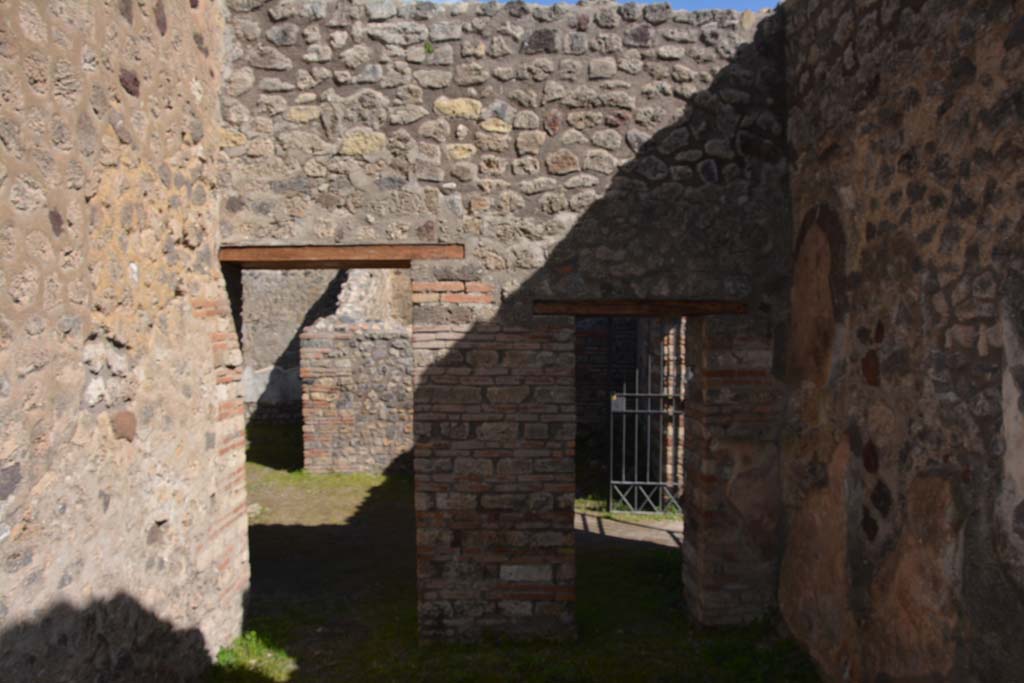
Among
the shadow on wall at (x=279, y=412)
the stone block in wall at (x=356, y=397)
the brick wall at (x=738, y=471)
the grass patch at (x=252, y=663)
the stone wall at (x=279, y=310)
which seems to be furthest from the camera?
the stone wall at (x=279, y=310)

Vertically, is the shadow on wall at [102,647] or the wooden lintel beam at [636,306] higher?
the wooden lintel beam at [636,306]

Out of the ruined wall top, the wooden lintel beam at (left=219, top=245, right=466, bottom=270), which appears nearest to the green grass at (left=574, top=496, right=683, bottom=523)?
the ruined wall top

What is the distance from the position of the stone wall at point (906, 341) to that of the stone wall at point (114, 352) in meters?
3.52

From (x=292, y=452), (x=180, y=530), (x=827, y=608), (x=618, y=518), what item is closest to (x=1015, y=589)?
(x=827, y=608)

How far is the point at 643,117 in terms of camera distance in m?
4.42

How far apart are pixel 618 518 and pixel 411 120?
5.35 meters

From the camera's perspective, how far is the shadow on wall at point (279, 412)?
446 inches

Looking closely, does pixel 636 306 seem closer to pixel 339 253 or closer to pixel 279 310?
pixel 339 253

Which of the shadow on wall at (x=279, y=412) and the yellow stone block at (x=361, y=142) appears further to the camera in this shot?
the shadow on wall at (x=279, y=412)

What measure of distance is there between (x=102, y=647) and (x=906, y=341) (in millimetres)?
3845

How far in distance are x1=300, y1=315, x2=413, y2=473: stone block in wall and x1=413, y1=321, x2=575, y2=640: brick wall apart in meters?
5.74

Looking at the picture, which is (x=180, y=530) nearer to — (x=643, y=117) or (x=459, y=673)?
(x=459, y=673)

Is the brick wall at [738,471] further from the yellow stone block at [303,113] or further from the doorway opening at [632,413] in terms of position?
the doorway opening at [632,413]

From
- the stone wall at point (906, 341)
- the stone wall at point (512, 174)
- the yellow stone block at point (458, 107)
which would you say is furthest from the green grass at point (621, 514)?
the yellow stone block at point (458, 107)
